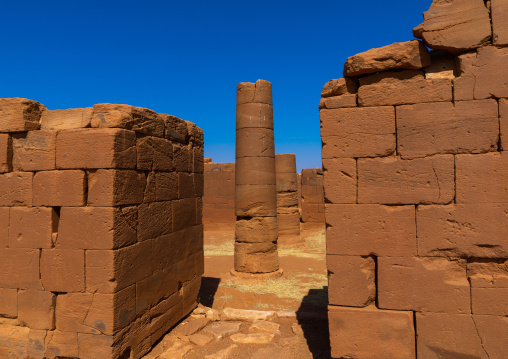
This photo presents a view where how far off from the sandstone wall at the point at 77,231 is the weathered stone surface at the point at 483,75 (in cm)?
407

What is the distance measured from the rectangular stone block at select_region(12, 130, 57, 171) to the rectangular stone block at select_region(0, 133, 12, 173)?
50mm

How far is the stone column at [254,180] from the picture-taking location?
32.7 feet

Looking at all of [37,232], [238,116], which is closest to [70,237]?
[37,232]

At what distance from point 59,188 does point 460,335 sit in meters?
5.18

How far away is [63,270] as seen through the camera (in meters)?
4.86

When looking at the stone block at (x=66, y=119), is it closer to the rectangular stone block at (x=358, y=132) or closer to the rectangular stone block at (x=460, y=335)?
the rectangular stone block at (x=358, y=132)

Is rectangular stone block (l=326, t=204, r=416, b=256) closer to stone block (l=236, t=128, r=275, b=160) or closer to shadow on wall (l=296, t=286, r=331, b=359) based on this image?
shadow on wall (l=296, t=286, r=331, b=359)

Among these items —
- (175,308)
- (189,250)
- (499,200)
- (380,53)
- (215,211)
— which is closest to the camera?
(499,200)

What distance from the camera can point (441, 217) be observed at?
13.7ft

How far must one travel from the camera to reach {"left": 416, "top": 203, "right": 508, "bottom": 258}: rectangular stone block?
4.04 m

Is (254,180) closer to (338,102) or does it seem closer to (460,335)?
(338,102)

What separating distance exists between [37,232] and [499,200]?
569cm

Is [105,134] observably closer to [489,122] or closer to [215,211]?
[489,122]

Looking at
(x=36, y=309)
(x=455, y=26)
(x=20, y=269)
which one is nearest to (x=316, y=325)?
(x=36, y=309)
